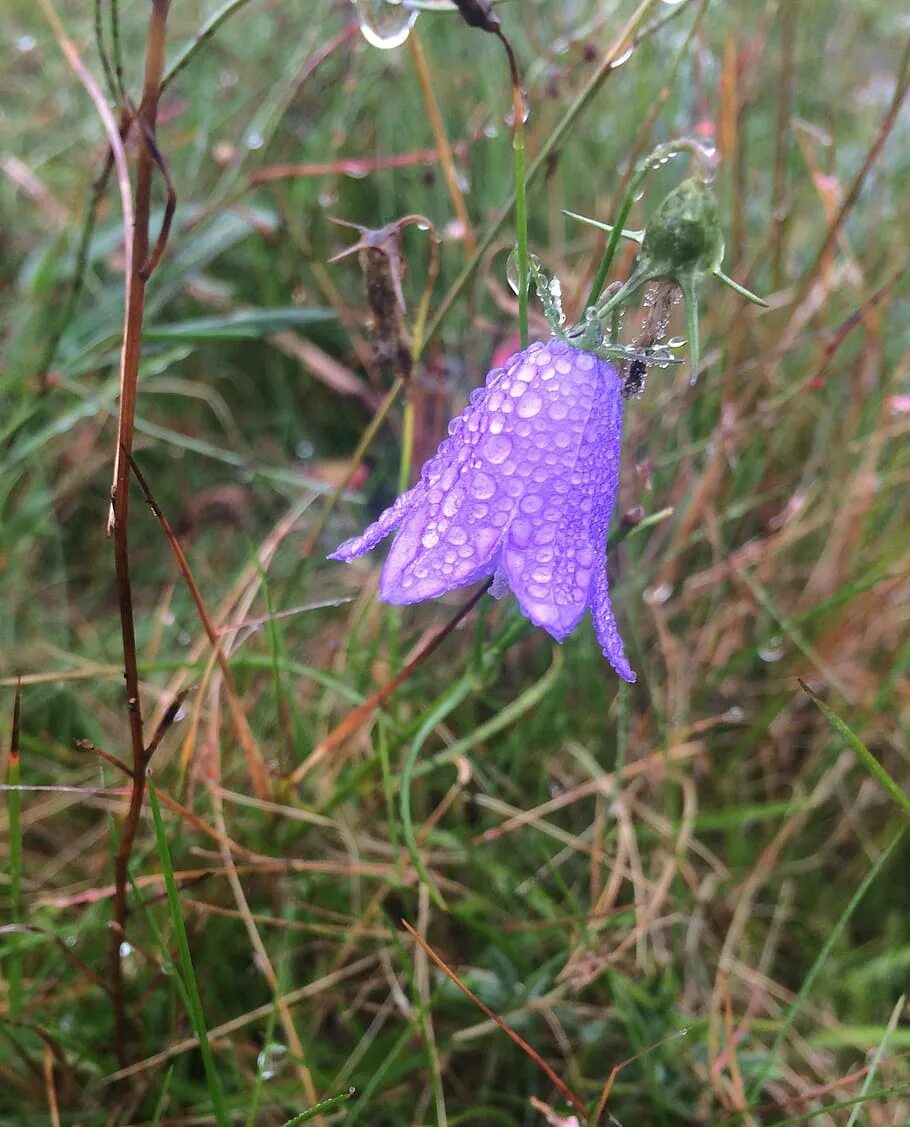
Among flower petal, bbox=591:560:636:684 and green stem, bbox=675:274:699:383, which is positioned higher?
green stem, bbox=675:274:699:383

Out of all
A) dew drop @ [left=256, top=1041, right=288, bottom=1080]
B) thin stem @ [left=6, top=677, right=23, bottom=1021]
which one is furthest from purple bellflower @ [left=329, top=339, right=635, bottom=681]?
dew drop @ [left=256, top=1041, right=288, bottom=1080]

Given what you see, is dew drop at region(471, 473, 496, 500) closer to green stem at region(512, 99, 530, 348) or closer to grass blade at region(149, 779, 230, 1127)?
green stem at region(512, 99, 530, 348)

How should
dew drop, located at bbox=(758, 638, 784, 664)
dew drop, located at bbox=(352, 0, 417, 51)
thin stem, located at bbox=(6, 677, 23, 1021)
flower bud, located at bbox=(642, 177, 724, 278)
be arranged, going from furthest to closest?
dew drop, located at bbox=(758, 638, 784, 664), dew drop, located at bbox=(352, 0, 417, 51), thin stem, located at bbox=(6, 677, 23, 1021), flower bud, located at bbox=(642, 177, 724, 278)

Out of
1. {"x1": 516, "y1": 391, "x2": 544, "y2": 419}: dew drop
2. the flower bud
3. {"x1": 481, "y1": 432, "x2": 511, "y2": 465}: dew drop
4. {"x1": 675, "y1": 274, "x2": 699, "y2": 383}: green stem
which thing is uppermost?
the flower bud

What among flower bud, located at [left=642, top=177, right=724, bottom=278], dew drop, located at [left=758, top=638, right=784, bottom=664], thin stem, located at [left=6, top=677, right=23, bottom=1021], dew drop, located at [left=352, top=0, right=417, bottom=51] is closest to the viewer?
flower bud, located at [left=642, top=177, right=724, bottom=278]

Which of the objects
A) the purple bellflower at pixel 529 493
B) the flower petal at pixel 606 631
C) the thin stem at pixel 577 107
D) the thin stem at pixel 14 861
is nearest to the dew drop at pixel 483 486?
the purple bellflower at pixel 529 493

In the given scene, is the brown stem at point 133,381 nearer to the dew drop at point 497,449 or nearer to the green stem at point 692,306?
the dew drop at point 497,449

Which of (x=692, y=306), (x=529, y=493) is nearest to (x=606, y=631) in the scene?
(x=529, y=493)

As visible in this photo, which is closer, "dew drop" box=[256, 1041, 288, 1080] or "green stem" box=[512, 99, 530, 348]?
"green stem" box=[512, 99, 530, 348]
